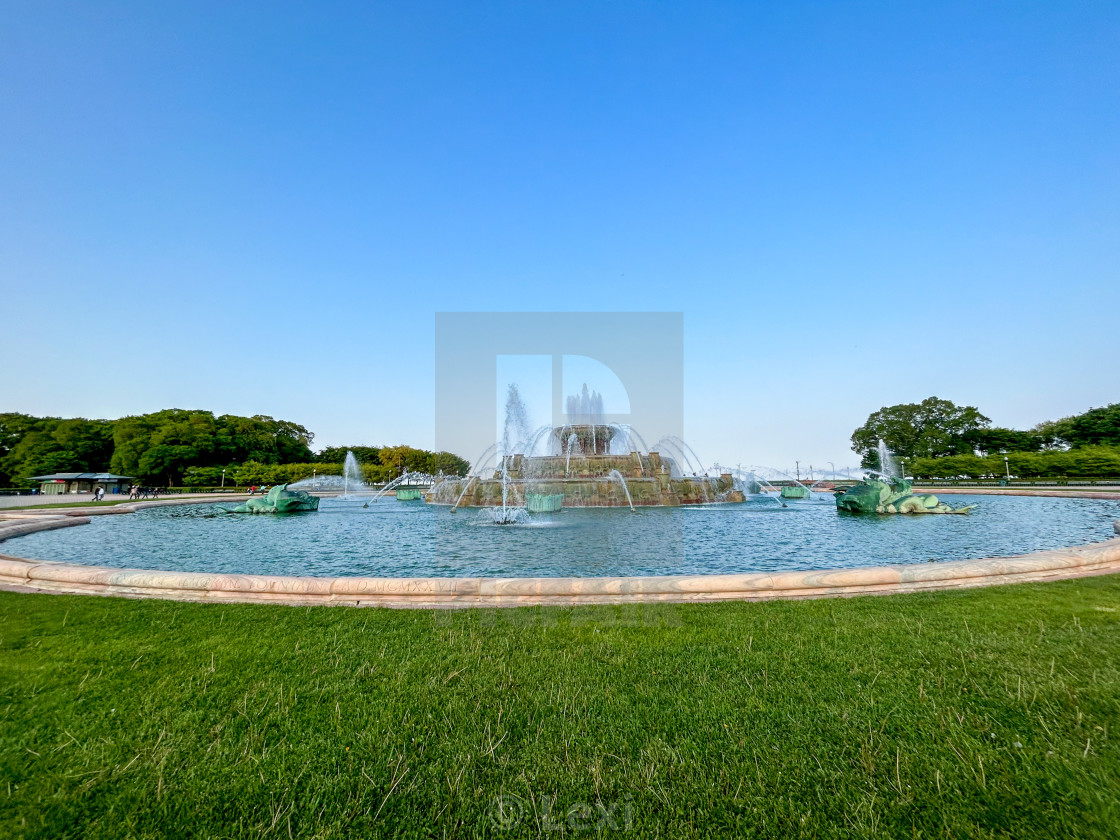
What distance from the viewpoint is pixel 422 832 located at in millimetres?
2475

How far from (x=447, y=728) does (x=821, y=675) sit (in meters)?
2.82

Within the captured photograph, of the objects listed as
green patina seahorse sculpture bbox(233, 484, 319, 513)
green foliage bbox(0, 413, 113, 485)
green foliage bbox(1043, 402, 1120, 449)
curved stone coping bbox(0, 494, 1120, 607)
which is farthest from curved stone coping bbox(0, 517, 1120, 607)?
green foliage bbox(1043, 402, 1120, 449)

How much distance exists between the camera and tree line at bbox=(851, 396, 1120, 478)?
50.0 meters

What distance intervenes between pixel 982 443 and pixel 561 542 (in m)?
78.6

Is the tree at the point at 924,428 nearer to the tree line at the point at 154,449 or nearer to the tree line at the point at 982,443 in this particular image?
the tree line at the point at 982,443

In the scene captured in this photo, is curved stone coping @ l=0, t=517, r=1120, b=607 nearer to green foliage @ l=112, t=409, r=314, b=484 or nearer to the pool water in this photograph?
the pool water

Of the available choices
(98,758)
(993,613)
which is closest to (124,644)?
(98,758)

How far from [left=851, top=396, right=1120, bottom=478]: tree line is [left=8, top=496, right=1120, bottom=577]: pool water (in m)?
38.7

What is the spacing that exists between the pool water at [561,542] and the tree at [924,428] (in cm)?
5796

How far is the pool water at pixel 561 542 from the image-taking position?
1043 cm

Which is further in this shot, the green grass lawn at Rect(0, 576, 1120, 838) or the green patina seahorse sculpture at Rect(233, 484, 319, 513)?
the green patina seahorse sculpture at Rect(233, 484, 319, 513)

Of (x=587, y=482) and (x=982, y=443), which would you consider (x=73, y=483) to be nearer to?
(x=587, y=482)

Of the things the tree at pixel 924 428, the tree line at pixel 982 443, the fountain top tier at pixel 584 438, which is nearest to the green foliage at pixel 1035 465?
the tree line at pixel 982 443

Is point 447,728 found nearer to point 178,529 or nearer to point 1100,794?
point 1100,794
